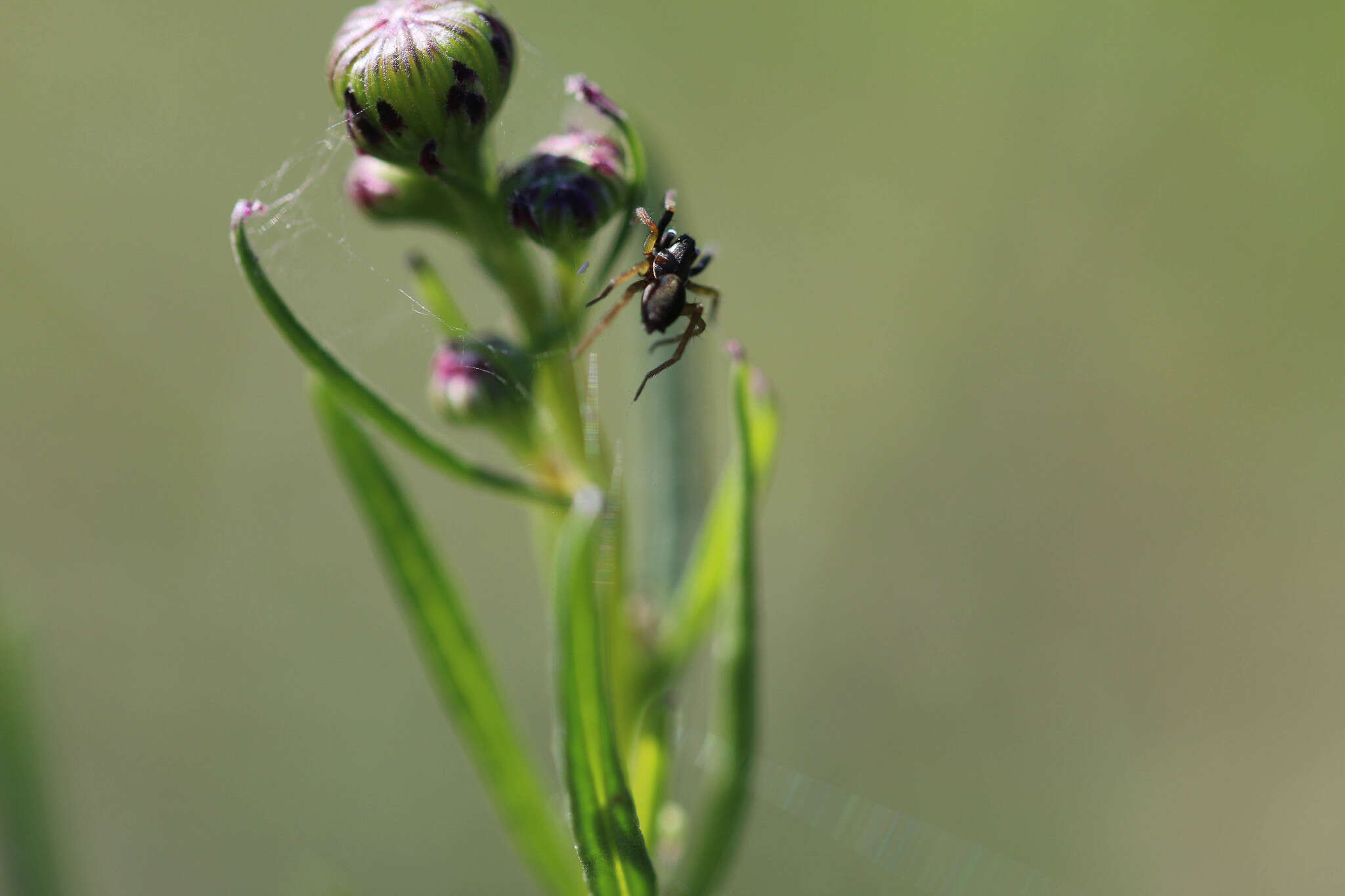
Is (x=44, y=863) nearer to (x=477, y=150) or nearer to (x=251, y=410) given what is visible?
(x=477, y=150)

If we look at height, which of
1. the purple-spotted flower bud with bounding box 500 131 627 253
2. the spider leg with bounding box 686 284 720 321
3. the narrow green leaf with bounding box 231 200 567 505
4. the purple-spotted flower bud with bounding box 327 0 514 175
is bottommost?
the narrow green leaf with bounding box 231 200 567 505

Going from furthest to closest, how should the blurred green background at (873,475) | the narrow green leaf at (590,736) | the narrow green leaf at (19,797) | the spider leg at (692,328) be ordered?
the blurred green background at (873,475) → the spider leg at (692,328) → the narrow green leaf at (19,797) → the narrow green leaf at (590,736)

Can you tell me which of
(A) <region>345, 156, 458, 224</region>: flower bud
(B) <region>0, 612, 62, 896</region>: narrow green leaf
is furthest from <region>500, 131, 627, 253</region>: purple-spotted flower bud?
(B) <region>0, 612, 62, 896</region>: narrow green leaf

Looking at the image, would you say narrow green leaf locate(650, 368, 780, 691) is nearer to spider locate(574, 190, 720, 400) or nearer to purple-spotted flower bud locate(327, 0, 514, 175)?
spider locate(574, 190, 720, 400)

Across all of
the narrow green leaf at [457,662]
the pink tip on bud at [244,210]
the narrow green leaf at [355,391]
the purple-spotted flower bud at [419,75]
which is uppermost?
the purple-spotted flower bud at [419,75]

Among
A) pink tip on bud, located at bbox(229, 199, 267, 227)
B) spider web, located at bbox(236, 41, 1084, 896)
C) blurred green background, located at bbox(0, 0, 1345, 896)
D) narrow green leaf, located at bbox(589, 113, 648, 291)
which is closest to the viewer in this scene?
pink tip on bud, located at bbox(229, 199, 267, 227)

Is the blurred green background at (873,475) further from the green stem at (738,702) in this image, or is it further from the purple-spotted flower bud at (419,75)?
the purple-spotted flower bud at (419,75)

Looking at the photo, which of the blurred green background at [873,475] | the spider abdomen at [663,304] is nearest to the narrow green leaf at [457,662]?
the spider abdomen at [663,304]

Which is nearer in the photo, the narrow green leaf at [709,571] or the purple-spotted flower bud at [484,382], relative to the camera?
the purple-spotted flower bud at [484,382]
